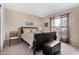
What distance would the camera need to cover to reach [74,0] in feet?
5.18

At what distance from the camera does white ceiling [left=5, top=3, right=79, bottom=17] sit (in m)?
1.70

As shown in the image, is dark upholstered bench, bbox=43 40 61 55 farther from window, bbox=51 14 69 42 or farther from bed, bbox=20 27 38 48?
bed, bbox=20 27 38 48

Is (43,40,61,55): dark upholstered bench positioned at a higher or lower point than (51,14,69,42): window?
lower

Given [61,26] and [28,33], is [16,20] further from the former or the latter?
[61,26]

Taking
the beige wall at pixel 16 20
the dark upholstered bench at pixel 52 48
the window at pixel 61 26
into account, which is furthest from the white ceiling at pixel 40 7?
the dark upholstered bench at pixel 52 48

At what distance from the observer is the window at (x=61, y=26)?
189cm

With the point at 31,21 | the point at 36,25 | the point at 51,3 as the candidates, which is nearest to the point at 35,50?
the point at 36,25

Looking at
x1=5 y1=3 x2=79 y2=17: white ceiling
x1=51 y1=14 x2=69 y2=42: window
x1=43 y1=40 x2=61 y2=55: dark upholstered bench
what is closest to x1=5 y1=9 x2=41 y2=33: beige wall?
x1=5 y1=3 x2=79 y2=17: white ceiling

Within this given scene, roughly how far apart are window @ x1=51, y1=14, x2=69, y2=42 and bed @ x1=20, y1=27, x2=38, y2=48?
59 centimetres

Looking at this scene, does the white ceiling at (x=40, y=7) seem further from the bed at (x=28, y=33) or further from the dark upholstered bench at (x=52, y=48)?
the dark upholstered bench at (x=52, y=48)

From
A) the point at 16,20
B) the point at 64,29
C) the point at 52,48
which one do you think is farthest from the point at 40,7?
the point at 52,48

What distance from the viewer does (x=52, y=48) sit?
71.0 inches

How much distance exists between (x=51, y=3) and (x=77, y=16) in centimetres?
85
